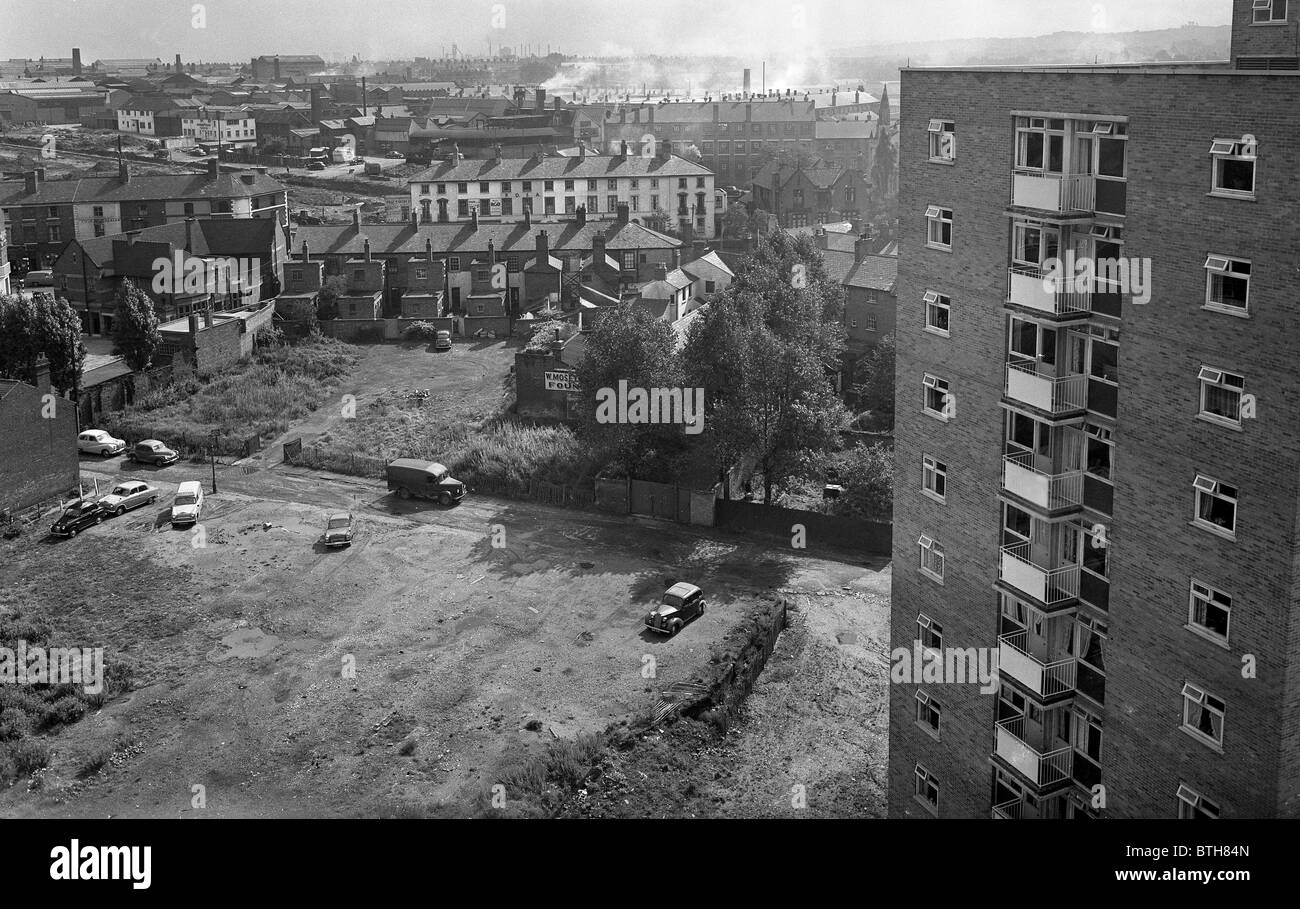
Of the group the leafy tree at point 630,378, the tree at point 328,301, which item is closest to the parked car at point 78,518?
the leafy tree at point 630,378

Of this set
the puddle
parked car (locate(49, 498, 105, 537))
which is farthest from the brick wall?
the puddle

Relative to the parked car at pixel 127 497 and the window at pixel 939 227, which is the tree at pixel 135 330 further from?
the window at pixel 939 227

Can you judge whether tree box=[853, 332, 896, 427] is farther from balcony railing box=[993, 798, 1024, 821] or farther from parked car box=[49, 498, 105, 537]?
balcony railing box=[993, 798, 1024, 821]

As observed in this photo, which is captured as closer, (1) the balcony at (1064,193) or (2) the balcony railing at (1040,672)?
(1) the balcony at (1064,193)

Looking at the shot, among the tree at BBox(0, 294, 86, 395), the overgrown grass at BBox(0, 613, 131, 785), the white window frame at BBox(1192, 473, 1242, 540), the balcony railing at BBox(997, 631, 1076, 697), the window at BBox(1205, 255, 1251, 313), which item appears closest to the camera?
the window at BBox(1205, 255, 1251, 313)

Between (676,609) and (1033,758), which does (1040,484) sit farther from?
(676,609)

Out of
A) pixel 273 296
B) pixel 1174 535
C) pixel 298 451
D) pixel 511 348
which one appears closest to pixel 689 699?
pixel 1174 535
